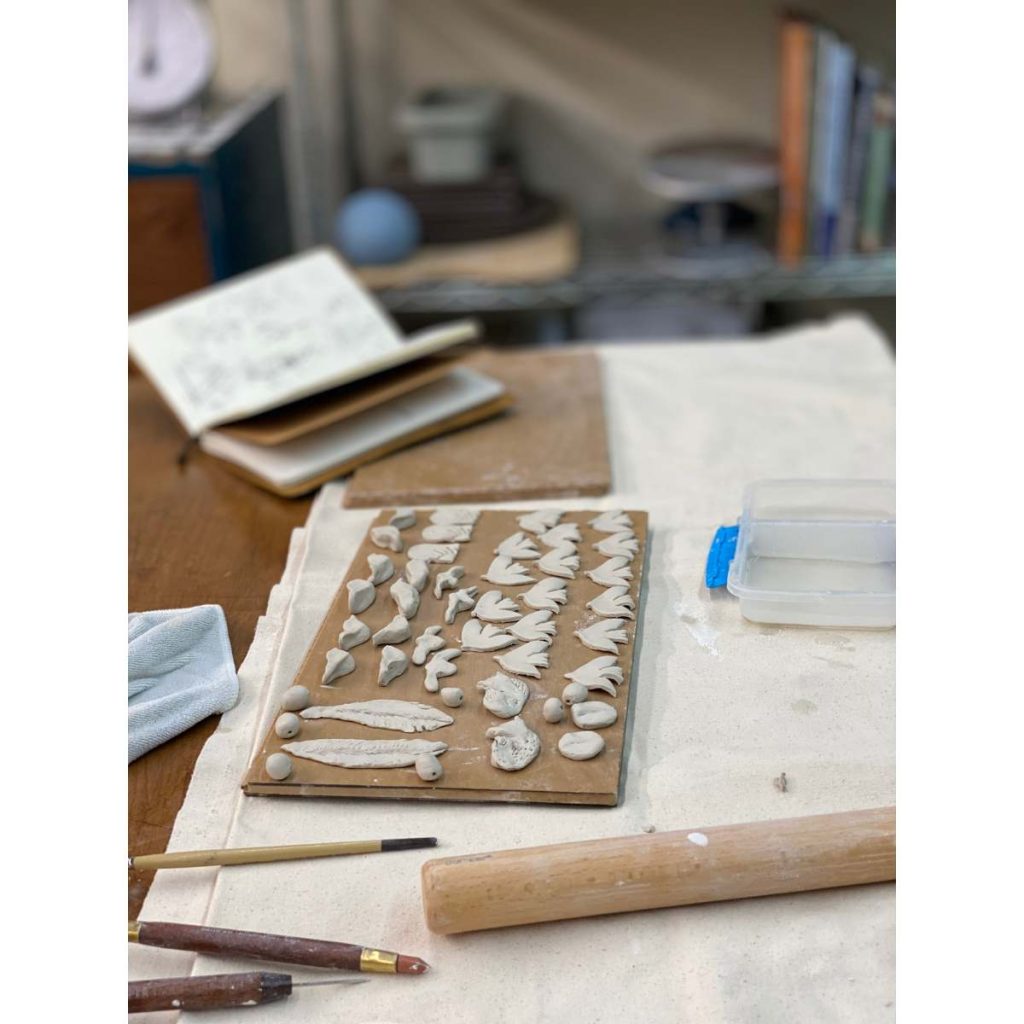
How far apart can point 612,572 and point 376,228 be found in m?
1.40

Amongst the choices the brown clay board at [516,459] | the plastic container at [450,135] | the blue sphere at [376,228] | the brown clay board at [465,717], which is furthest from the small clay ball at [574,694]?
the plastic container at [450,135]

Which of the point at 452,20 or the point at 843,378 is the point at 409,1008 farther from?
the point at 452,20

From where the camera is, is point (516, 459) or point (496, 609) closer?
point (496, 609)

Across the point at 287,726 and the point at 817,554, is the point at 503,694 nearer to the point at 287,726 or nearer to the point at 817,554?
the point at 287,726

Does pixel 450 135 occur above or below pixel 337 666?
above

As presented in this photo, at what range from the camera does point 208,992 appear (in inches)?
22.1

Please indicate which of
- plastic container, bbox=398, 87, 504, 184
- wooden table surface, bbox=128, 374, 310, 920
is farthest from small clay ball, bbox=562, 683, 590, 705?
plastic container, bbox=398, 87, 504, 184

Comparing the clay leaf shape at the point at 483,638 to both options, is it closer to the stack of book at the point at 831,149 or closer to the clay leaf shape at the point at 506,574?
the clay leaf shape at the point at 506,574

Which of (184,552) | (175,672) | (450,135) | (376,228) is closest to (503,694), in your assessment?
(175,672)

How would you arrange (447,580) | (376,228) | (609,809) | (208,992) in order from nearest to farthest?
1. (208,992)
2. (609,809)
3. (447,580)
4. (376,228)

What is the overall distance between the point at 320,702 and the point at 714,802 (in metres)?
0.25

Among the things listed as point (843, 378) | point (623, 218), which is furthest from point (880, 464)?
point (623, 218)

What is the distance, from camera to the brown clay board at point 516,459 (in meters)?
1.07

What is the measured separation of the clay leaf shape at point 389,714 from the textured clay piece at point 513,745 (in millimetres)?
35
